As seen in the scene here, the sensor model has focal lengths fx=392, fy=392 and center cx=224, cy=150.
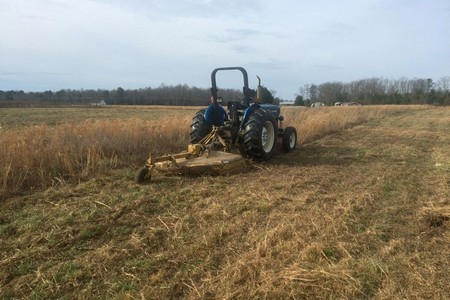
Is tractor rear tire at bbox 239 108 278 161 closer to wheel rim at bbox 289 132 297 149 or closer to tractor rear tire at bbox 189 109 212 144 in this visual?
tractor rear tire at bbox 189 109 212 144

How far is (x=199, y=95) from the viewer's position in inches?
2808

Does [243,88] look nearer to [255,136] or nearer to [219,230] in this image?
[255,136]

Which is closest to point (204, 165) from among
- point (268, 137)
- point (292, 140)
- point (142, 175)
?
point (142, 175)

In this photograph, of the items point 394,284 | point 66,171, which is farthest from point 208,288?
point 66,171

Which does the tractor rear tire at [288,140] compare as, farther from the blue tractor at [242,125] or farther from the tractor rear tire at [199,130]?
the tractor rear tire at [199,130]

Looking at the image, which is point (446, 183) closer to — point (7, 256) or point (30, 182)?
point (7, 256)

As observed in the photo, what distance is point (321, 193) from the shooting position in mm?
5660

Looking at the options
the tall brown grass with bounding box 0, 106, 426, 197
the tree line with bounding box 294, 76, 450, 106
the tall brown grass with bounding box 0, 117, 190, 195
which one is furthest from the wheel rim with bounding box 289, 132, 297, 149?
the tree line with bounding box 294, 76, 450, 106

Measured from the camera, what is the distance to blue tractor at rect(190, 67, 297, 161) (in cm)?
752

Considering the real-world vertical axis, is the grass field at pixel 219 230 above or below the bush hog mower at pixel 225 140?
below

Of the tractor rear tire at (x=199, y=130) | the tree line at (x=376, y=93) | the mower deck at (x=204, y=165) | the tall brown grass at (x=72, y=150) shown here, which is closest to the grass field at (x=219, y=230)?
the tall brown grass at (x=72, y=150)

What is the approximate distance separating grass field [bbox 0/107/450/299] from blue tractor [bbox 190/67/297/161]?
22.6 inches

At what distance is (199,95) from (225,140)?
211ft

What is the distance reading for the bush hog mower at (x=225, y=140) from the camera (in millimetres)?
6461
